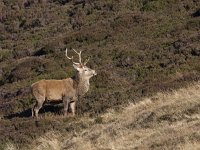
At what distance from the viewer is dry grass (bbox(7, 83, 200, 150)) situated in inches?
463

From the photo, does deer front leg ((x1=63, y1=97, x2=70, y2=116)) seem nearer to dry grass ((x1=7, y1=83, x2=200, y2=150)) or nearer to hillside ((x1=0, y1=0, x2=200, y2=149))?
hillside ((x1=0, y1=0, x2=200, y2=149))

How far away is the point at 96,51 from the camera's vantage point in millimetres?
29266

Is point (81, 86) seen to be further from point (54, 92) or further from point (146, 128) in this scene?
point (146, 128)

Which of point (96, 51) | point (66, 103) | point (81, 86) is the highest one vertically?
point (81, 86)

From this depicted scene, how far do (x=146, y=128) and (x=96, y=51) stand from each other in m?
15.9

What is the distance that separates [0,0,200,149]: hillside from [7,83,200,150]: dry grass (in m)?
0.82

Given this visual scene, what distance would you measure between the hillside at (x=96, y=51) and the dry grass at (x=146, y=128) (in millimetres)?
823

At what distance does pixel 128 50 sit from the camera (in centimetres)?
2783

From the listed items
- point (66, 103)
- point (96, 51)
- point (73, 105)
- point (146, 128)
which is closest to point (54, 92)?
point (66, 103)

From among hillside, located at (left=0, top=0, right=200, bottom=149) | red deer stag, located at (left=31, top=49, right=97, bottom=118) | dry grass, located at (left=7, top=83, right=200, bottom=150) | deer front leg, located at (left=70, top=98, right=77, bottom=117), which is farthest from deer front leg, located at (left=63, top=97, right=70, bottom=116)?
dry grass, located at (left=7, top=83, right=200, bottom=150)

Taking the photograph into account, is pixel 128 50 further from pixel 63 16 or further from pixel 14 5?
pixel 14 5

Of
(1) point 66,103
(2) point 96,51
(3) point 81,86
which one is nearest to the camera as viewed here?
(1) point 66,103

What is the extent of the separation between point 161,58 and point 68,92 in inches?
305

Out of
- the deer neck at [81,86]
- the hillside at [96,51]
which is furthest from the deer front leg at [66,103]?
the deer neck at [81,86]
